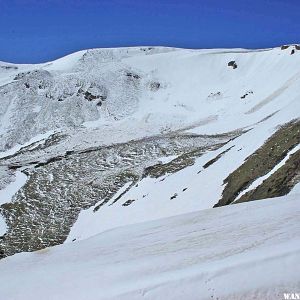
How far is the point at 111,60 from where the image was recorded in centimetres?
10856

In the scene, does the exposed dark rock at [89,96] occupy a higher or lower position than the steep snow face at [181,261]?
higher

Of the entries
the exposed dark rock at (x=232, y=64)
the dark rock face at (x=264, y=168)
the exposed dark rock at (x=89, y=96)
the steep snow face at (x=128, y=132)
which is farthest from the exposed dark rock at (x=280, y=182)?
the exposed dark rock at (x=232, y=64)

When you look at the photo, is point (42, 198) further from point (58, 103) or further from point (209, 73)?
point (209, 73)

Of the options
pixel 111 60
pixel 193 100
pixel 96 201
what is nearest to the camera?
pixel 96 201

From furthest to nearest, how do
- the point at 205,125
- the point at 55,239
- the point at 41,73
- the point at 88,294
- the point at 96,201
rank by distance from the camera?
the point at 41,73
the point at 205,125
the point at 96,201
the point at 55,239
the point at 88,294

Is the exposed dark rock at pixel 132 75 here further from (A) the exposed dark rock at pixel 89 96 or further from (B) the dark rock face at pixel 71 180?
(B) the dark rock face at pixel 71 180

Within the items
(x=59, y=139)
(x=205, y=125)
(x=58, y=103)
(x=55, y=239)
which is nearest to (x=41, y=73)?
(x=58, y=103)

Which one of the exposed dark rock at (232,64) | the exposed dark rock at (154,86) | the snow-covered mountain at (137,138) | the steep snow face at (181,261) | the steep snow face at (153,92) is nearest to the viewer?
the steep snow face at (181,261)

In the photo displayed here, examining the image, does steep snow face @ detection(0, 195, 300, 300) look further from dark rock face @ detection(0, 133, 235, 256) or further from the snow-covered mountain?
dark rock face @ detection(0, 133, 235, 256)

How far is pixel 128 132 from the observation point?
6831cm

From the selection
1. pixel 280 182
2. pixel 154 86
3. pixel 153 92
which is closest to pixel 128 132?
pixel 153 92

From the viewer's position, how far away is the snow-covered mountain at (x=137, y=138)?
25.1 meters

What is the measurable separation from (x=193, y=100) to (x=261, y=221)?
74.3 m

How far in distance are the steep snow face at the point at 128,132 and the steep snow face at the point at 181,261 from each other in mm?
5619
